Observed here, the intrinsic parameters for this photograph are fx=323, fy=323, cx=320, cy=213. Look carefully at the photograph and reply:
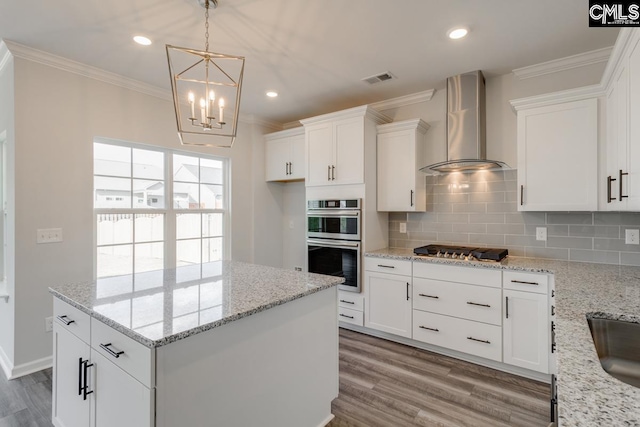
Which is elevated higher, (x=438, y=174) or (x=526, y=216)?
(x=438, y=174)

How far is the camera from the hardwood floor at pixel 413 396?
2074mm

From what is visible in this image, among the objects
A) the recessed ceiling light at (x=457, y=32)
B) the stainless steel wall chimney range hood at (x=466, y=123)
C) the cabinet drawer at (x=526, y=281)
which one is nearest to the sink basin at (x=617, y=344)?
the cabinet drawer at (x=526, y=281)

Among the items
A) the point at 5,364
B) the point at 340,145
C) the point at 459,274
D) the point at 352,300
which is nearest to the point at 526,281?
the point at 459,274

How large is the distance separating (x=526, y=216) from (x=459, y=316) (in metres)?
1.16

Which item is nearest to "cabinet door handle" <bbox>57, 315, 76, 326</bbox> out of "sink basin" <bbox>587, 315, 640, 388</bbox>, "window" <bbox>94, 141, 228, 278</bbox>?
"window" <bbox>94, 141, 228, 278</bbox>

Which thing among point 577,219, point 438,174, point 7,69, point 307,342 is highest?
point 7,69

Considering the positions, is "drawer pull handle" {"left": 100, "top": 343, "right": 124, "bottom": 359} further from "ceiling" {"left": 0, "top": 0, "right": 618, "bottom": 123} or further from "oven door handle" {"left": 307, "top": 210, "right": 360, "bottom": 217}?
"oven door handle" {"left": 307, "top": 210, "right": 360, "bottom": 217}

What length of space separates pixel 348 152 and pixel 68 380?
114 inches

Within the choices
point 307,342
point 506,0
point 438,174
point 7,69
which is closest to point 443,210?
point 438,174

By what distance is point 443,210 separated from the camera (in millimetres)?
3508

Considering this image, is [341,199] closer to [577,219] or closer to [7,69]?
[577,219]

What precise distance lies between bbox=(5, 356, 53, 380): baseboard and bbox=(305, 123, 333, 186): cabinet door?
9.67ft

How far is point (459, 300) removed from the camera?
9.31ft

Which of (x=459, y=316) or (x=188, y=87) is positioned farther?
(x=188, y=87)
